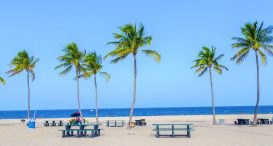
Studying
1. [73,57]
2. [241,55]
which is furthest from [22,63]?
[241,55]

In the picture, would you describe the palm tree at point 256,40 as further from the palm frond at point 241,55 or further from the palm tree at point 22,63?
the palm tree at point 22,63

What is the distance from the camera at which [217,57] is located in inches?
1501

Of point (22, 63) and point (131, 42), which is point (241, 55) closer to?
point (131, 42)

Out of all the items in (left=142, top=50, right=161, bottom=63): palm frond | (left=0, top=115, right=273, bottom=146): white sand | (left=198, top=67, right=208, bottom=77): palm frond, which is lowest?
(left=0, top=115, right=273, bottom=146): white sand

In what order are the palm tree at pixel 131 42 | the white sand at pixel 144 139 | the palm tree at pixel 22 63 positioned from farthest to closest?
the palm tree at pixel 22 63 → the palm tree at pixel 131 42 → the white sand at pixel 144 139

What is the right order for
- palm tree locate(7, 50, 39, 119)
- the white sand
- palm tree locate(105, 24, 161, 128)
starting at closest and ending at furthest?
the white sand < palm tree locate(105, 24, 161, 128) < palm tree locate(7, 50, 39, 119)

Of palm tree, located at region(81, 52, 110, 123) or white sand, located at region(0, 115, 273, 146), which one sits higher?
palm tree, located at region(81, 52, 110, 123)

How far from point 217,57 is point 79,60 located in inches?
639

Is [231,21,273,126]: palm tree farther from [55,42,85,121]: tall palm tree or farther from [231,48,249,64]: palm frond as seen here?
[55,42,85,121]: tall palm tree

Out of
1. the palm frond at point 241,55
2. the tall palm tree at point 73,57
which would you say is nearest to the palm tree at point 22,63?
the tall palm tree at point 73,57

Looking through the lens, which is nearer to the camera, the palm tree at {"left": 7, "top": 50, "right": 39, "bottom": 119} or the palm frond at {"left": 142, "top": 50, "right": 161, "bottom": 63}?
the palm frond at {"left": 142, "top": 50, "right": 161, "bottom": 63}

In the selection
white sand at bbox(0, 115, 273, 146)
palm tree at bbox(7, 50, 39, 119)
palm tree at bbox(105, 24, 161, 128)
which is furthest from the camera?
palm tree at bbox(7, 50, 39, 119)

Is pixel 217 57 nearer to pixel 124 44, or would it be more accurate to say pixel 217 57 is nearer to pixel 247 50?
pixel 247 50

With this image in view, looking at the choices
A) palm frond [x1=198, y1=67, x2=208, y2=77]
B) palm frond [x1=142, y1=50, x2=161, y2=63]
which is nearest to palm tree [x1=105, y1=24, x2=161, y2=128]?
palm frond [x1=142, y1=50, x2=161, y2=63]
